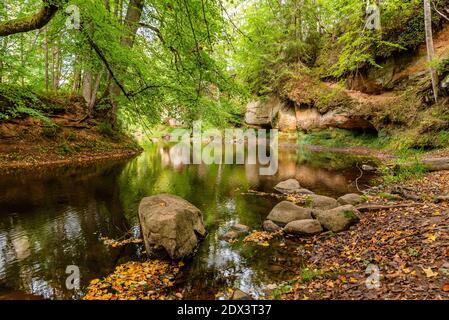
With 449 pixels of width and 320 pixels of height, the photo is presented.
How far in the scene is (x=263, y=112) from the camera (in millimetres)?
31641

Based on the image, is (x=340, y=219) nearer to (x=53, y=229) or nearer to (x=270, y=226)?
(x=270, y=226)

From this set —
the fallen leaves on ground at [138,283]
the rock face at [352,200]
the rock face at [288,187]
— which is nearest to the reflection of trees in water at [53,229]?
the fallen leaves on ground at [138,283]

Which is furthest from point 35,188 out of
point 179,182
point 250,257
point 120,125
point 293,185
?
point 120,125

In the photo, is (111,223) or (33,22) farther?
(111,223)

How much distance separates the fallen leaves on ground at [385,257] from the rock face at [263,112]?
2516 cm

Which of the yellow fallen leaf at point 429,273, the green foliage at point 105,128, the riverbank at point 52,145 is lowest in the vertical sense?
the yellow fallen leaf at point 429,273

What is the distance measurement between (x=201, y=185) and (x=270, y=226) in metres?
5.59

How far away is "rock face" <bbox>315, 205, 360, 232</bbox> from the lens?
5620mm

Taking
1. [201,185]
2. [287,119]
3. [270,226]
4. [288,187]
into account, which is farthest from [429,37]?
[287,119]

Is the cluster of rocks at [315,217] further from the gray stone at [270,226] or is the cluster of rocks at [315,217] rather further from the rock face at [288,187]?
the rock face at [288,187]

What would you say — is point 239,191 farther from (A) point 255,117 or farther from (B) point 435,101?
(A) point 255,117

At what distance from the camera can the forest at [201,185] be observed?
394cm

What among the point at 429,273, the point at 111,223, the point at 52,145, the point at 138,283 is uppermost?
the point at 52,145

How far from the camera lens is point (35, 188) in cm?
927
